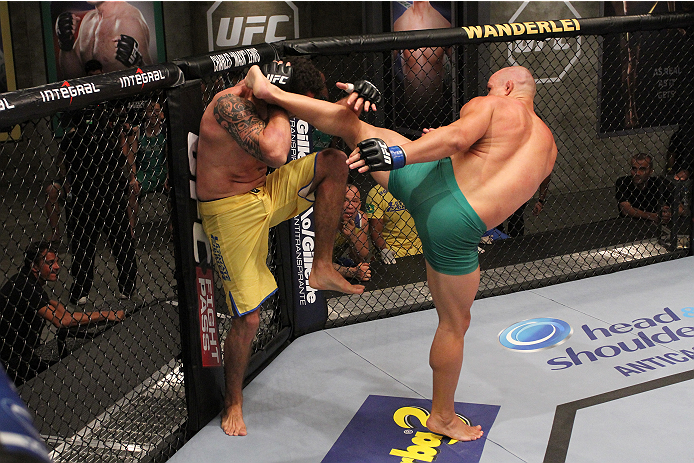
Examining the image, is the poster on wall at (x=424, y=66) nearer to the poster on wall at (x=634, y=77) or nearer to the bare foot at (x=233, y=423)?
the poster on wall at (x=634, y=77)

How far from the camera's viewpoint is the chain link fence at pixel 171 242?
2324mm

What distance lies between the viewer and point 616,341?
2920 mm

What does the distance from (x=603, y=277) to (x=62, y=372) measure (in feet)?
9.22

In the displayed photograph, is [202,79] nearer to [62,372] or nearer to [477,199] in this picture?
[477,199]

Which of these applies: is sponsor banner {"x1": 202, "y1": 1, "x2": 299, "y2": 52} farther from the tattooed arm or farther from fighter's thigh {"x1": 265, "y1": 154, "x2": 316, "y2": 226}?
the tattooed arm

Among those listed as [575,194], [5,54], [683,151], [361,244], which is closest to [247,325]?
[361,244]

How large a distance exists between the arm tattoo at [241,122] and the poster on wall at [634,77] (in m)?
4.65

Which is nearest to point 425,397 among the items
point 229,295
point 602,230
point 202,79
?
point 229,295

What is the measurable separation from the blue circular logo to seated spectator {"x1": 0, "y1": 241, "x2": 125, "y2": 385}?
1.80 meters

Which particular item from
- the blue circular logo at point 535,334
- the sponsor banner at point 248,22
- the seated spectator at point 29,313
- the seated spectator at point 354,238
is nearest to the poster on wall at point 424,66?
the sponsor banner at point 248,22

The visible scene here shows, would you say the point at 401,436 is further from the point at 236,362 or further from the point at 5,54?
the point at 5,54

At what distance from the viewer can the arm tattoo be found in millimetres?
2102

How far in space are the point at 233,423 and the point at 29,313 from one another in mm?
1184

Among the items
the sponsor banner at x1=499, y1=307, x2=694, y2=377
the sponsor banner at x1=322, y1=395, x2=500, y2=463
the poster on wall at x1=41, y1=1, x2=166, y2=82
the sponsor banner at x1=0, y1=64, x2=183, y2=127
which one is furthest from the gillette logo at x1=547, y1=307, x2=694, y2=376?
the poster on wall at x1=41, y1=1, x2=166, y2=82
